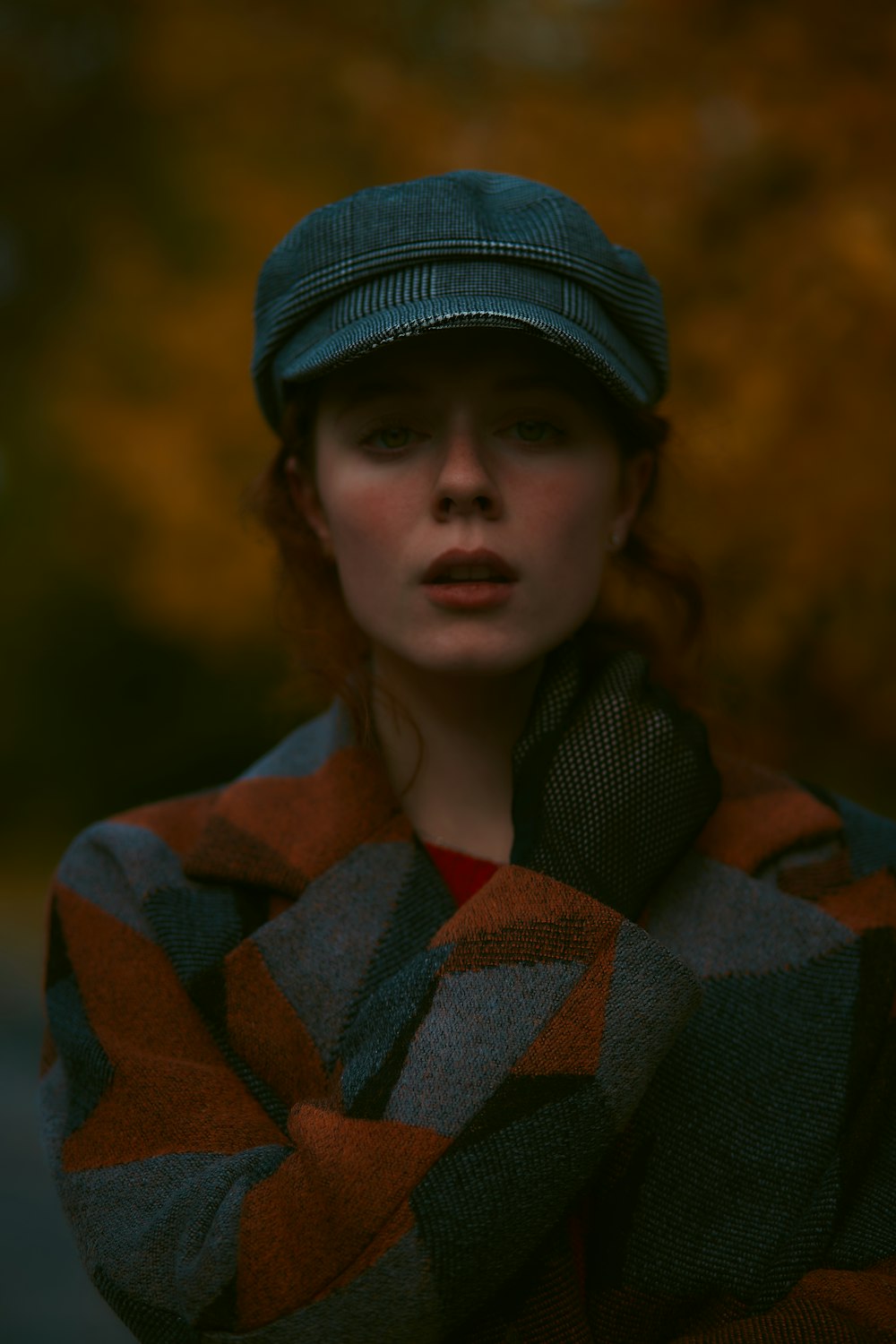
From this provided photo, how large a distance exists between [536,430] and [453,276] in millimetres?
200

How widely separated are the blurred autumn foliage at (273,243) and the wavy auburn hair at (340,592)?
26cm

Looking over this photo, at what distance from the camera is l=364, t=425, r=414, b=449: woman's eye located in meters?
1.60

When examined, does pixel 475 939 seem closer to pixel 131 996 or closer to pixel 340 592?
pixel 131 996

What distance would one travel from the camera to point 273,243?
434cm

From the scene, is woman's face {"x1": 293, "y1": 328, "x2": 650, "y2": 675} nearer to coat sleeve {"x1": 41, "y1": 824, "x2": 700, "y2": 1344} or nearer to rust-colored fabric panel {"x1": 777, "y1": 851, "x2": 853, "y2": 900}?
coat sleeve {"x1": 41, "y1": 824, "x2": 700, "y2": 1344}

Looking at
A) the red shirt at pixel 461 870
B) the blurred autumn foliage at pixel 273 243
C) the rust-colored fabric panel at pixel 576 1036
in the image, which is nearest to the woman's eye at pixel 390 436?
the red shirt at pixel 461 870

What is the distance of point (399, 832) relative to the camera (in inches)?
66.8

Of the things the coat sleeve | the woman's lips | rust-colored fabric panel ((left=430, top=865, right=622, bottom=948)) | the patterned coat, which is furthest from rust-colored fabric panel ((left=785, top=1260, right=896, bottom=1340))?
the woman's lips

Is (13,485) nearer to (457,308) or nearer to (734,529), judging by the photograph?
(734,529)

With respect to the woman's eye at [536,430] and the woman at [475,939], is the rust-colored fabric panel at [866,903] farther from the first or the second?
the woman's eye at [536,430]

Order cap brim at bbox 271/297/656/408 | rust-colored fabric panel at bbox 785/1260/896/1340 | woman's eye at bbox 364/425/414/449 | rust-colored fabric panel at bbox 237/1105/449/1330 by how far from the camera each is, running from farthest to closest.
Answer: woman's eye at bbox 364/425/414/449 < cap brim at bbox 271/297/656/408 < rust-colored fabric panel at bbox 785/1260/896/1340 < rust-colored fabric panel at bbox 237/1105/449/1330

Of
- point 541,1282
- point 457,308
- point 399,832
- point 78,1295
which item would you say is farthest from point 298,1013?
point 78,1295

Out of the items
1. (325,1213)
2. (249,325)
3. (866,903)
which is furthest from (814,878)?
(249,325)

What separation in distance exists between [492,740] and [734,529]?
7.35 ft
